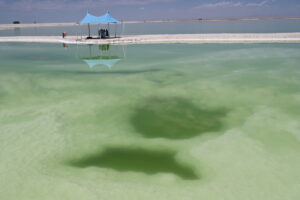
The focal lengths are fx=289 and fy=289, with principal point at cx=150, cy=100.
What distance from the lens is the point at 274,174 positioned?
4.34m

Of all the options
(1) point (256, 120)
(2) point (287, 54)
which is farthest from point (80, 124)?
(2) point (287, 54)

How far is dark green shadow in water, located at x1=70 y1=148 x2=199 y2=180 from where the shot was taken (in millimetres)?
4473

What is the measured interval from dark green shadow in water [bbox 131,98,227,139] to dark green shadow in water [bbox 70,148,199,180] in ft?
2.39

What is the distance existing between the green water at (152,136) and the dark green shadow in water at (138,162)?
0.7 inches

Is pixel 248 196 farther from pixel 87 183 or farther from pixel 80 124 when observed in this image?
pixel 80 124

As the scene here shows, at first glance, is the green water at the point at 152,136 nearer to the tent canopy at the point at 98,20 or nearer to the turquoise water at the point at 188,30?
the tent canopy at the point at 98,20

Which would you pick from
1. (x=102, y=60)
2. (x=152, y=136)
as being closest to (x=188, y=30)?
(x=102, y=60)

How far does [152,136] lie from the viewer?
224 inches

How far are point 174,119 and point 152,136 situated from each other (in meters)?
1.03

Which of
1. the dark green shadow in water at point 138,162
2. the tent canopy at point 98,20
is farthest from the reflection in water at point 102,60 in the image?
the dark green shadow in water at point 138,162

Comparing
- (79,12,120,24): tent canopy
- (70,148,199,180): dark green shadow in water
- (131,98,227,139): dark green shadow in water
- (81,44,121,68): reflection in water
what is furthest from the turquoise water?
(70,148,199,180): dark green shadow in water

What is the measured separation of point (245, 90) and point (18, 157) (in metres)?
6.53

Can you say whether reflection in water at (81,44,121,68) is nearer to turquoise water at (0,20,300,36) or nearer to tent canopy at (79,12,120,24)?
tent canopy at (79,12,120,24)

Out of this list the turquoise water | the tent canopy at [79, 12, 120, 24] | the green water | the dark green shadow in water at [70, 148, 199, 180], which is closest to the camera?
the green water
